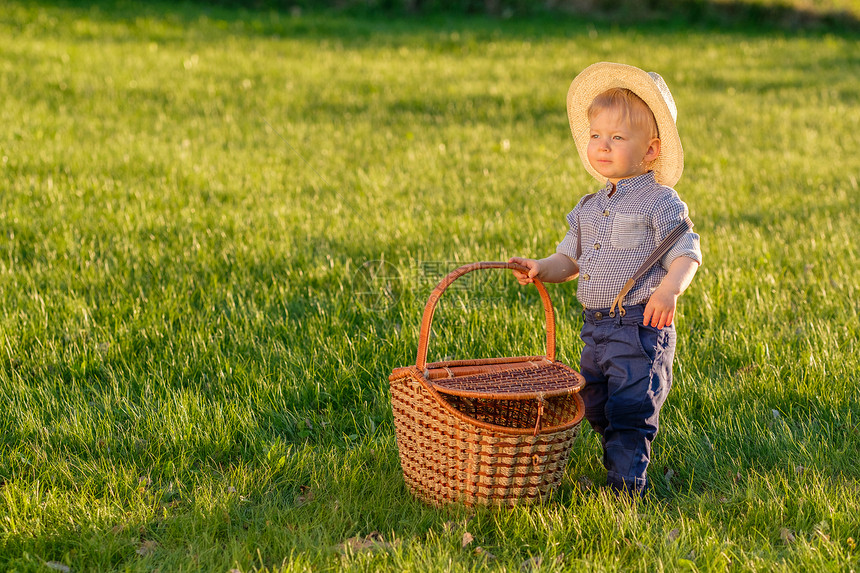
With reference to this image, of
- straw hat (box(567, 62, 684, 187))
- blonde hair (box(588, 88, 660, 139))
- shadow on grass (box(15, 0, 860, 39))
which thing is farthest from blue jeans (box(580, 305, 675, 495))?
shadow on grass (box(15, 0, 860, 39))

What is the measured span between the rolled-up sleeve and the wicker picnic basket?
0.60m

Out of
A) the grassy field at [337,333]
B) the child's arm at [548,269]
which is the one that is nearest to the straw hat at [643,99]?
the child's arm at [548,269]

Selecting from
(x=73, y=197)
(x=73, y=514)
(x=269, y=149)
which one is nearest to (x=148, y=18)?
(x=269, y=149)

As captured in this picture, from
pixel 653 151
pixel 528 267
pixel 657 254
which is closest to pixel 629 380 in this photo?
pixel 657 254

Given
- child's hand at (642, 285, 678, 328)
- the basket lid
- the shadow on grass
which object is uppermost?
the shadow on grass

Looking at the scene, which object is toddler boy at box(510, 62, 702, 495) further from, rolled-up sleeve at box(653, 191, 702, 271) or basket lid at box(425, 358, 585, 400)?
basket lid at box(425, 358, 585, 400)

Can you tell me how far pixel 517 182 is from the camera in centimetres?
823

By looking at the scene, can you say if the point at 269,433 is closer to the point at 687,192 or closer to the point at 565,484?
the point at 565,484

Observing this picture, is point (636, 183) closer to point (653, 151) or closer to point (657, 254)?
point (653, 151)

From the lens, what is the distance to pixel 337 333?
15.2 feet

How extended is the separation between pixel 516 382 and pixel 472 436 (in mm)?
343

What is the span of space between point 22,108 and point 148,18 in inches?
295

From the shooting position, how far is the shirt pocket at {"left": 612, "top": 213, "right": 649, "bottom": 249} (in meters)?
3.34

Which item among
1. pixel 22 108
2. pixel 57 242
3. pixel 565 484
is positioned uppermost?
pixel 22 108
